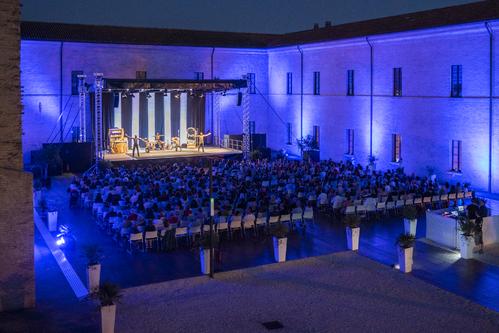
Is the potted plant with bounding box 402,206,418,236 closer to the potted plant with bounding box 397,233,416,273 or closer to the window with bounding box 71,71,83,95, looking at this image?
the potted plant with bounding box 397,233,416,273

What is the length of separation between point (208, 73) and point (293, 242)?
2415cm

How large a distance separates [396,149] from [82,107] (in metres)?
17.5

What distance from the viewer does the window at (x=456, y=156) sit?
28906 mm

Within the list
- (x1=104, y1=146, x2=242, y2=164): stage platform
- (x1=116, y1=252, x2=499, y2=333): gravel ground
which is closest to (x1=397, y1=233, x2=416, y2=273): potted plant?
(x1=116, y1=252, x2=499, y2=333): gravel ground

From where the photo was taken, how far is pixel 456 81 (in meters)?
29.0

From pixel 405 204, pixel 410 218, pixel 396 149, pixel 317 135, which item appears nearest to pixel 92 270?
pixel 410 218

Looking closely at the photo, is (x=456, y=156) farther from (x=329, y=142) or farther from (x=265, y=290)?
(x=265, y=290)

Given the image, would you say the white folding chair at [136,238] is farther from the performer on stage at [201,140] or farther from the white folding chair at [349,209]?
the performer on stage at [201,140]

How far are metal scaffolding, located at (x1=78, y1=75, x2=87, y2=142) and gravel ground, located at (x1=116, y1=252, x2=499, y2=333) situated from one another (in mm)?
21293

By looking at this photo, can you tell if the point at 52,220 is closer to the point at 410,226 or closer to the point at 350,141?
the point at 410,226

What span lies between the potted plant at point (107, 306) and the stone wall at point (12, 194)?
9.35 feet

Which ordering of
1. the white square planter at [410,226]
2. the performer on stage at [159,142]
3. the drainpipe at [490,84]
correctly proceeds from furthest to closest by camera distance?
the performer on stage at [159,142], the drainpipe at [490,84], the white square planter at [410,226]

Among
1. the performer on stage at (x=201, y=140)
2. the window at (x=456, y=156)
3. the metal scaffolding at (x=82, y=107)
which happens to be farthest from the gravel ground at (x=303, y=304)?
the performer on stage at (x=201, y=140)

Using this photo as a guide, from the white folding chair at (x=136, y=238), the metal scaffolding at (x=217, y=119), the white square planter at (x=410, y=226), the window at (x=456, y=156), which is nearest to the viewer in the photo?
the white folding chair at (x=136, y=238)
